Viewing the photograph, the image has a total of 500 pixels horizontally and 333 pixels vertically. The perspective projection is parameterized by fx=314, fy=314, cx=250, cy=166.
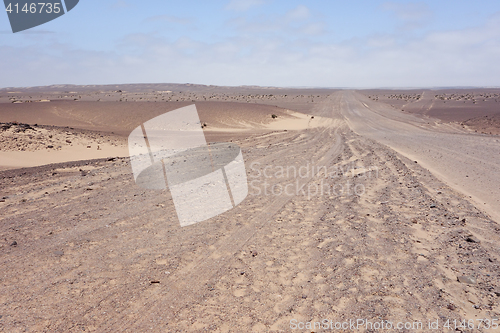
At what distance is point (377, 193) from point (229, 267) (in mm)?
4656

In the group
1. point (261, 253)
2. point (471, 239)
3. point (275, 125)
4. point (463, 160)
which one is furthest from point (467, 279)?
point (275, 125)

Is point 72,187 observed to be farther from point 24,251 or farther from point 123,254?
point 123,254

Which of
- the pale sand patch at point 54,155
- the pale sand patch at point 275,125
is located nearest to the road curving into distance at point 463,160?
the pale sand patch at point 275,125

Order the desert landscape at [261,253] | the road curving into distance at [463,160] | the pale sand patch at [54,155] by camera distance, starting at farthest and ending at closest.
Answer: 1. the pale sand patch at [54,155]
2. the road curving into distance at [463,160]
3. the desert landscape at [261,253]

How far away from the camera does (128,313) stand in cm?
343

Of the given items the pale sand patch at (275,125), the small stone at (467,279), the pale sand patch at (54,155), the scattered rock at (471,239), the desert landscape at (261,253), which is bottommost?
the pale sand patch at (275,125)

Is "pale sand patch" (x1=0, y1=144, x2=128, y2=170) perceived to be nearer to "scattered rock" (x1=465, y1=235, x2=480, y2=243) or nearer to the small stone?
the small stone

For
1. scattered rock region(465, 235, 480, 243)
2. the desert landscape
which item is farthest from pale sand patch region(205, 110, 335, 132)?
scattered rock region(465, 235, 480, 243)

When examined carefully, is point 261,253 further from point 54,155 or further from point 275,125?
point 275,125

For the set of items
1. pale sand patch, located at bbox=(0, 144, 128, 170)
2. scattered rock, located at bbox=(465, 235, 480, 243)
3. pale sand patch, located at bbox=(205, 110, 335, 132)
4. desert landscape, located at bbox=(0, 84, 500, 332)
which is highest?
scattered rock, located at bbox=(465, 235, 480, 243)

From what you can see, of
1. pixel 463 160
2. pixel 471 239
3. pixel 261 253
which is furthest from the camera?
pixel 463 160

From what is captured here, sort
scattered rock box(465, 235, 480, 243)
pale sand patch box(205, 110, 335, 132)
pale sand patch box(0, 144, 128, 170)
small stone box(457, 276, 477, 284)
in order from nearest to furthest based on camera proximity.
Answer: small stone box(457, 276, 477, 284) → scattered rock box(465, 235, 480, 243) → pale sand patch box(0, 144, 128, 170) → pale sand patch box(205, 110, 335, 132)

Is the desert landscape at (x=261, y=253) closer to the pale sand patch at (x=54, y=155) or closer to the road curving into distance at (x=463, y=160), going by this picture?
the road curving into distance at (x=463, y=160)

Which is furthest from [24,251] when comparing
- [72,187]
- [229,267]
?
[72,187]
